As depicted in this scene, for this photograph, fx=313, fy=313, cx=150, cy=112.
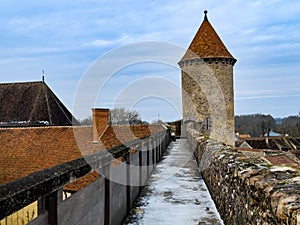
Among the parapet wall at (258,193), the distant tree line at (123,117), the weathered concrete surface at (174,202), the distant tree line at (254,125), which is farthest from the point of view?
the distant tree line at (254,125)

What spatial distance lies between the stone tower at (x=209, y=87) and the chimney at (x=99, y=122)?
1026cm

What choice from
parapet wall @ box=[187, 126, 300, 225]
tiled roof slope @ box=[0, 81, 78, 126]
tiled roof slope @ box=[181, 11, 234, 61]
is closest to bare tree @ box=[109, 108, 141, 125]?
tiled roof slope @ box=[0, 81, 78, 126]

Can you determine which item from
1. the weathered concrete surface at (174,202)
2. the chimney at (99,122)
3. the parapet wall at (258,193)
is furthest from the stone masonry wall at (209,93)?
the parapet wall at (258,193)

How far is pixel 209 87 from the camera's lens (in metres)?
25.5

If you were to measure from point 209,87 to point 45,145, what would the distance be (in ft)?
50.0

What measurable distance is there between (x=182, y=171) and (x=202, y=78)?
1775cm

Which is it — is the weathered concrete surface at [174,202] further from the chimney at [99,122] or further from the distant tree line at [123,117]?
the distant tree line at [123,117]

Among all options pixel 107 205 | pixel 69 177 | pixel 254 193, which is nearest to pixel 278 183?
pixel 254 193

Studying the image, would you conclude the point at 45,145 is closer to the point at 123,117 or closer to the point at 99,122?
the point at 99,122

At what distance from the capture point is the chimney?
15.3m

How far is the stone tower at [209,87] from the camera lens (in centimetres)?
2525

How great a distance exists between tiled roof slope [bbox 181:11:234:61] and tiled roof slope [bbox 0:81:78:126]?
1107 cm

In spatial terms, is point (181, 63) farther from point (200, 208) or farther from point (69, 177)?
point (69, 177)

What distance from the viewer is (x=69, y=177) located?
191cm
